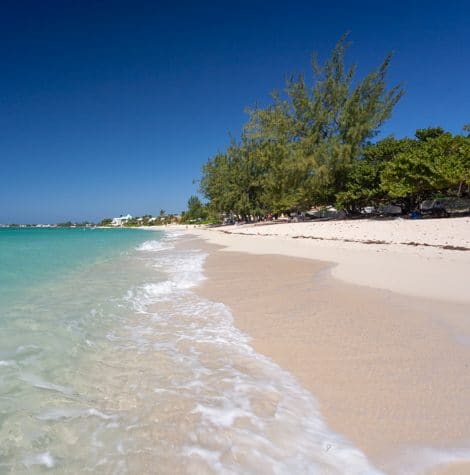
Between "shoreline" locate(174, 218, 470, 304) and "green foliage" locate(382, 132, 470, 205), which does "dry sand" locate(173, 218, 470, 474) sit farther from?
"green foliage" locate(382, 132, 470, 205)

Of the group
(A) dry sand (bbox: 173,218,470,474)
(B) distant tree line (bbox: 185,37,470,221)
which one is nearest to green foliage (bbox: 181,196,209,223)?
(B) distant tree line (bbox: 185,37,470,221)

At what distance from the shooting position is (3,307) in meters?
6.08

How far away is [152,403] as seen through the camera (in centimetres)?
263

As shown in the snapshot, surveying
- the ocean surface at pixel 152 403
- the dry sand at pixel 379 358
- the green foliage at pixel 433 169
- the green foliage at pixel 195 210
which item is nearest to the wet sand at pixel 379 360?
the dry sand at pixel 379 358

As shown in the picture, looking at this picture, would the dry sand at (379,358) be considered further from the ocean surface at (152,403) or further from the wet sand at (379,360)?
the ocean surface at (152,403)

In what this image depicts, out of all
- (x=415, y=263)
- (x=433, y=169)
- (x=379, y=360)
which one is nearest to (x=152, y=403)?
(x=379, y=360)

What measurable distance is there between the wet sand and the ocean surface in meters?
0.20

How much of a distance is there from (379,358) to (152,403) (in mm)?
2277

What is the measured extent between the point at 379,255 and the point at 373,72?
24371 mm

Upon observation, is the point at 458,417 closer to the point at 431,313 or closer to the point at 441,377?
the point at 441,377

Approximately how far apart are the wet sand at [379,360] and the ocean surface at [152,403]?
0.67 ft

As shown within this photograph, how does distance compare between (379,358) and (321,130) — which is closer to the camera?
(379,358)

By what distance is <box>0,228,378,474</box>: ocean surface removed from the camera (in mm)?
1985

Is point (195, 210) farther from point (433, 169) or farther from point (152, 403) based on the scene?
point (152, 403)
